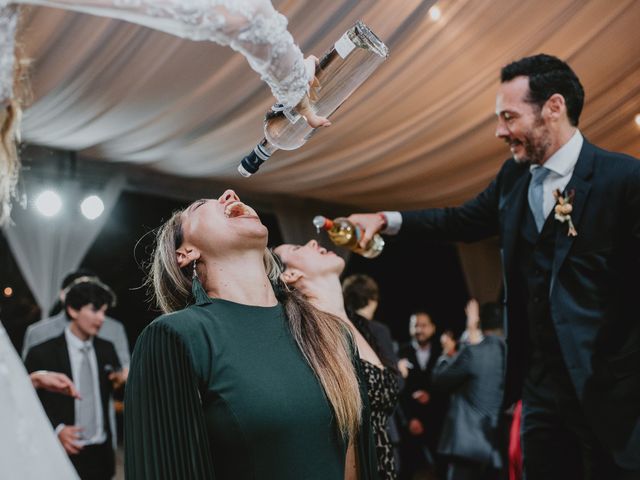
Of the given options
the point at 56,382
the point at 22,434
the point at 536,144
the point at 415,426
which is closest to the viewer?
the point at 22,434

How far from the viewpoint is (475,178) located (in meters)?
5.82

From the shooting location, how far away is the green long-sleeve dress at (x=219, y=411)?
50.9 inches

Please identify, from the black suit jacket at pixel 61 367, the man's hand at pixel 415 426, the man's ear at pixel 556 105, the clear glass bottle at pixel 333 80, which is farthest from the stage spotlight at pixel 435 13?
the man's hand at pixel 415 426

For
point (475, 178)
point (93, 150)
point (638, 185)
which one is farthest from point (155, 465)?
point (475, 178)

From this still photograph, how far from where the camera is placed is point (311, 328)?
5.11ft

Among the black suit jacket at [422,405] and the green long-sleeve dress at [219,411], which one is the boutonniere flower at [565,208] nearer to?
the green long-sleeve dress at [219,411]

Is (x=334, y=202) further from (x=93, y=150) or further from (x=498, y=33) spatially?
(x=498, y=33)

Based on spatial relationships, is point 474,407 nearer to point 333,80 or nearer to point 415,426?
point 415,426

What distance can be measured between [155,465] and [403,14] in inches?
99.5

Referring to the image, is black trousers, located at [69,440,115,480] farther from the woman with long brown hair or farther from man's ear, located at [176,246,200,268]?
the woman with long brown hair

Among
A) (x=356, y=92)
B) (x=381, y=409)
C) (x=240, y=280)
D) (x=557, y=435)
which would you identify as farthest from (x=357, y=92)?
(x=240, y=280)

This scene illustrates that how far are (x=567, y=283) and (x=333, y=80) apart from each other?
2.78 feet

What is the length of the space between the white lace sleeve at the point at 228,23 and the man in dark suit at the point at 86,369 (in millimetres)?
2850

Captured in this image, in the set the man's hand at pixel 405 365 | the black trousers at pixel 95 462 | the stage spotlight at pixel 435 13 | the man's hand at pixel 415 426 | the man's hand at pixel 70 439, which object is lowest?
the man's hand at pixel 415 426
